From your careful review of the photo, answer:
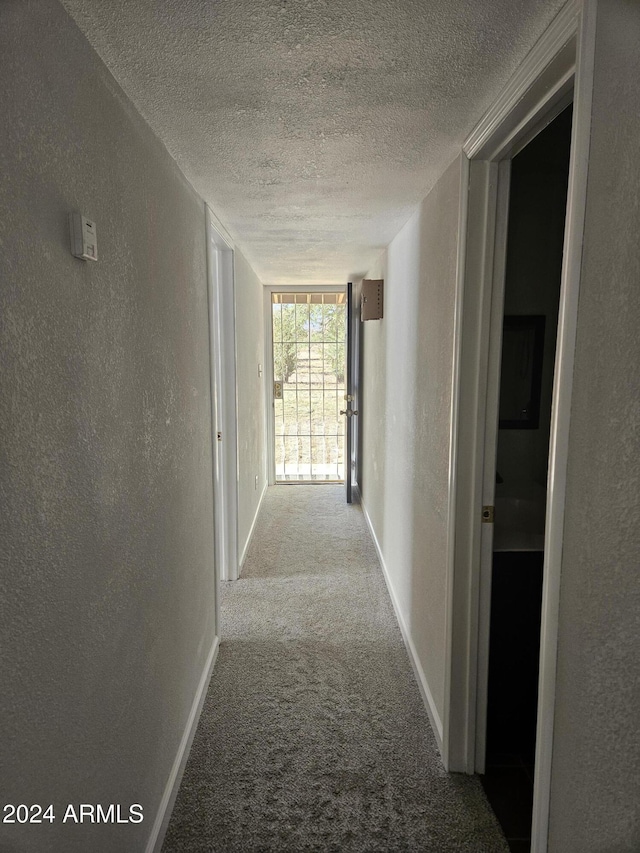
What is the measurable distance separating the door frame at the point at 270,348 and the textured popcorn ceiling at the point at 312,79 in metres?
3.43

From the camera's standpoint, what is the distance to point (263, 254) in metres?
3.84

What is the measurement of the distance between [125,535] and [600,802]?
1131mm

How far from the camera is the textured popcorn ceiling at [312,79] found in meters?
1.01

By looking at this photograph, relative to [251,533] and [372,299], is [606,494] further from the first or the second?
[251,533]

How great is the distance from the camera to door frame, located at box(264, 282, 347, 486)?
5.65m

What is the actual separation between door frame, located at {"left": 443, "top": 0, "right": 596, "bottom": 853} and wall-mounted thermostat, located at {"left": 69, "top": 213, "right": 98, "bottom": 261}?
3.11ft

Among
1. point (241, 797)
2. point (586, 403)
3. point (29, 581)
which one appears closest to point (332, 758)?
point (241, 797)

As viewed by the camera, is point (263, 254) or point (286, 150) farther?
point (263, 254)

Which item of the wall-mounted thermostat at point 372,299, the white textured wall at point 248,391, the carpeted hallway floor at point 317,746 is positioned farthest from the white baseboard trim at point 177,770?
the wall-mounted thermostat at point 372,299

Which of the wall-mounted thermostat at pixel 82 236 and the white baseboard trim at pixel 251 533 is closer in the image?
the wall-mounted thermostat at pixel 82 236

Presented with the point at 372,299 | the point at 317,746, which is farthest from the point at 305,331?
the point at 317,746

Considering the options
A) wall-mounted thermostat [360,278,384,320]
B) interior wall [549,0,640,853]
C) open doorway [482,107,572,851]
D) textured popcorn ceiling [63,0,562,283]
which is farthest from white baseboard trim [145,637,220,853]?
wall-mounted thermostat [360,278,384,320]

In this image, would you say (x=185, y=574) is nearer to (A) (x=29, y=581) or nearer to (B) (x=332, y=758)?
(B) (x=332, y=758)

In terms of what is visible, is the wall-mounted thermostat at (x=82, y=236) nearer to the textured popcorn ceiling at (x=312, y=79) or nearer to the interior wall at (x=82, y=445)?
the interior wall at (x=82, y=445)
